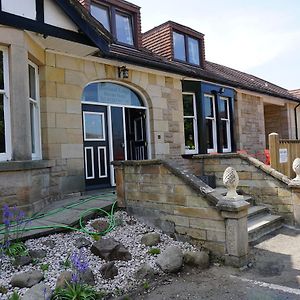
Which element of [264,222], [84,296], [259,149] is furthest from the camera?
[259,149]

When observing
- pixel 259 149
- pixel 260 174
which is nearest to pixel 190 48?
pixel 259 149

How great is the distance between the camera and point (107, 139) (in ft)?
28.4

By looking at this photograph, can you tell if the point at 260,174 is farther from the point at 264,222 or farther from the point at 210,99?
the point at 210,99

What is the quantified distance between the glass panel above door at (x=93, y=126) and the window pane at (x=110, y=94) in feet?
1.26

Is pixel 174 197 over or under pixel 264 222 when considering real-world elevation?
over

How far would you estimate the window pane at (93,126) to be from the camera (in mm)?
8242

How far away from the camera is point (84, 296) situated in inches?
135

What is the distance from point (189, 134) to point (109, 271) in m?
7.34

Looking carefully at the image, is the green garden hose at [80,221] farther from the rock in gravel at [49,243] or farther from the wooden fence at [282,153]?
the wooden fence at [282,153]

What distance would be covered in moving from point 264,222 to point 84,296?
13.5 ft


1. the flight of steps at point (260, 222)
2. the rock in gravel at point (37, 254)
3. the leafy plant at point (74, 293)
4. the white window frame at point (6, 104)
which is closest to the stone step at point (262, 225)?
the flight of steps at point (260, 222)

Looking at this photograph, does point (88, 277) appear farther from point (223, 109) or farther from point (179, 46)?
point (179, 46)

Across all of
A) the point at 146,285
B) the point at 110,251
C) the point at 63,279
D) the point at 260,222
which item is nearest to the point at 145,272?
the point at 146,285

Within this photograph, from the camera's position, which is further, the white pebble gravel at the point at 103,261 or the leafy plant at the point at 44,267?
A: the leafy plant at the point at 44,267
